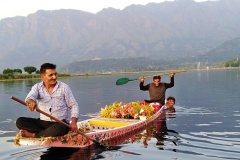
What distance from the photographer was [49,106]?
11.2m

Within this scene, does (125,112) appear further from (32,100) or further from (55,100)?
(32,100)

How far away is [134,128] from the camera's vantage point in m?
16.0

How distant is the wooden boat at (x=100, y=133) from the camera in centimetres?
1080

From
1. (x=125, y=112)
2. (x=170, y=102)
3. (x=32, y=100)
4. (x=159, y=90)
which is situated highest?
(x=32, y=100)

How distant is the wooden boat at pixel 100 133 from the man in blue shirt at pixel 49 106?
0.28 meters

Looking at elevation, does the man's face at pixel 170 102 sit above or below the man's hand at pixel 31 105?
below

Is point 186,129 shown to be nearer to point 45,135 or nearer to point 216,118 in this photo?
point 216,118

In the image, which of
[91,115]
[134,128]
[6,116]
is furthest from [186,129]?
[6,116]

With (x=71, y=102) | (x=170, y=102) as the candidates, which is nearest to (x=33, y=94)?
(x=71, y=102)

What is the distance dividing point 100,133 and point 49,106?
277 cm

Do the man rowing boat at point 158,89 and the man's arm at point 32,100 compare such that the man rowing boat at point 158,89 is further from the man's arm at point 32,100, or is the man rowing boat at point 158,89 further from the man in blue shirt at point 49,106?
the man's arm at point 32,100

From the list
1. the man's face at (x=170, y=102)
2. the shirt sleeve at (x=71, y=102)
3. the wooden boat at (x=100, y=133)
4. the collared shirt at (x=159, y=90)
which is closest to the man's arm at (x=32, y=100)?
the shirt sleeve at (x=71, y=102)

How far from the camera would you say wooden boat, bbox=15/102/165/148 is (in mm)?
10805

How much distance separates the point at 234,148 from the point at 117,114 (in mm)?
6419
